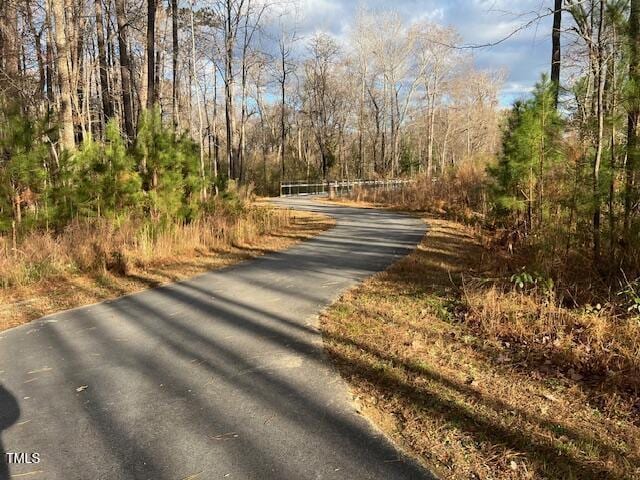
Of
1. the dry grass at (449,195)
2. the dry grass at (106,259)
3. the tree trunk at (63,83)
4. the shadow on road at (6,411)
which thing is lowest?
the shadow on road at (6,411)

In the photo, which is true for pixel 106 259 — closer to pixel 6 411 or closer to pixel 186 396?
pixel 6 411

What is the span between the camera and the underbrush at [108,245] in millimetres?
6828

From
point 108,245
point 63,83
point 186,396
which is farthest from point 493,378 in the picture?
point 63,83

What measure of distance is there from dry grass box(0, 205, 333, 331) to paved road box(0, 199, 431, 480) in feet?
2.24

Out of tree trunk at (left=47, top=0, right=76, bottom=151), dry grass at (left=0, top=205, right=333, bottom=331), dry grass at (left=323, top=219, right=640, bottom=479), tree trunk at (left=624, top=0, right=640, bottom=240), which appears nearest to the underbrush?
dry grass at (left=0, top=205, right=333, bottom=331)

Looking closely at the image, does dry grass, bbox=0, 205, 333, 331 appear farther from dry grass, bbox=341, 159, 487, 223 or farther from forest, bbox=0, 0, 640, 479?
dry grass, bbox=341, 159, 487, 223

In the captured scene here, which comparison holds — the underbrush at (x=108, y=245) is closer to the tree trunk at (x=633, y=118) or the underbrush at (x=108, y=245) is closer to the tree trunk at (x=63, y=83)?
the tree trunk at (x=63, y=83)

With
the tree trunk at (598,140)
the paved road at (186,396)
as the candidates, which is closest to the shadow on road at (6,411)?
the paved road at (186,396)

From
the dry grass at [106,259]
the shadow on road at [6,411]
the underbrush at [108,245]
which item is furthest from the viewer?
the underbrush at [108,245]

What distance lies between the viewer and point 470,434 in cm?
281

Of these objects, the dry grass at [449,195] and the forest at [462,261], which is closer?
the forest at [462,261]

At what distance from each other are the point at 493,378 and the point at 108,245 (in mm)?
7002

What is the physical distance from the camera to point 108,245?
7848 millimetres

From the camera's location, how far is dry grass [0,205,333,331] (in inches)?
238
